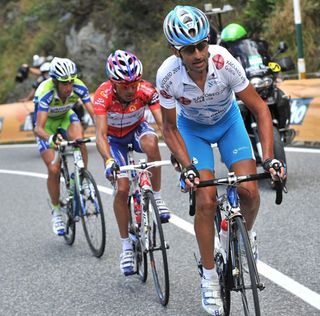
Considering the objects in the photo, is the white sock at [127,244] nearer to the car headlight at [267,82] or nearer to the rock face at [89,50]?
the car headlight at [267,82]

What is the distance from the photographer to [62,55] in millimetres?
26578

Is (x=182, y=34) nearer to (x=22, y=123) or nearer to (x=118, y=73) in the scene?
(x=118, y=73)

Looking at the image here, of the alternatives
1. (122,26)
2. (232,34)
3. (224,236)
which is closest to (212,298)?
(224,236)

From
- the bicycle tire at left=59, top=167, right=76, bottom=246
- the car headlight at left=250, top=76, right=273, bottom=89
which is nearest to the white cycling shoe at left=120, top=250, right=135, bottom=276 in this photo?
the bicycle tire at left=59, top=167, right=76, bottom=246

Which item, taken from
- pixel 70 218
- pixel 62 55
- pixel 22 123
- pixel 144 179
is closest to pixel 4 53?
pixel 62 55

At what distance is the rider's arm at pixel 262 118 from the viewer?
193 inches

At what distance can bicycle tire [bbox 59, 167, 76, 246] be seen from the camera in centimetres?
831

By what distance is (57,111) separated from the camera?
872cm

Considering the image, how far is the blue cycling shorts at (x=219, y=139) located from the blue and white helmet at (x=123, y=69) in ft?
2.65

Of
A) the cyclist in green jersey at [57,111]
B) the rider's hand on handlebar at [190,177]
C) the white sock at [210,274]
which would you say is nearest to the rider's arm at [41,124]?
the cyclist in green jersey at [57,111]

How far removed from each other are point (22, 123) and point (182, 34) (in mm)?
14729

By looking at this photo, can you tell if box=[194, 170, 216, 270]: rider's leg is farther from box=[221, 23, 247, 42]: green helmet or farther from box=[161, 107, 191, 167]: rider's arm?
box=[221, 23, 247, 42]: green helmet

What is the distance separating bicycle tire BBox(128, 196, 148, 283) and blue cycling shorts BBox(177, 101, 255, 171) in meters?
1.19

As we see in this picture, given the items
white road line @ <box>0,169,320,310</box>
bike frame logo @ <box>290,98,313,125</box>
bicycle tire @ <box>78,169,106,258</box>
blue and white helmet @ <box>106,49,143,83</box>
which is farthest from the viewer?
bike frame logo @ <box>290,98,313,125</box>
